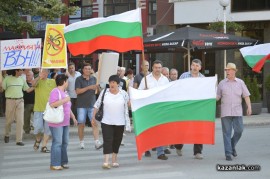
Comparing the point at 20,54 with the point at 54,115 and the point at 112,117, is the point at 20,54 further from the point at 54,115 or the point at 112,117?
the point at 112,117

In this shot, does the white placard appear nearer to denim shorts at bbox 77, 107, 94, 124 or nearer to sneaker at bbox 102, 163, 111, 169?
denim shorts at bbox 77, 107, 94, 124

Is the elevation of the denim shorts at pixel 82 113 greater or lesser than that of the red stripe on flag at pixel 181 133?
greater

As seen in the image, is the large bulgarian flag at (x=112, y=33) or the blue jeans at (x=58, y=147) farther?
the large bulgarian flag at (x=112, y=33)

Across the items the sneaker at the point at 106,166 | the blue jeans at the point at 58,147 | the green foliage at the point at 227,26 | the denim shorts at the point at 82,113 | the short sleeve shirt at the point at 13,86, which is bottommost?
the sneaker at the point at 106,166

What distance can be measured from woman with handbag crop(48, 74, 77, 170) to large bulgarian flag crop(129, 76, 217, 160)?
1268 mm

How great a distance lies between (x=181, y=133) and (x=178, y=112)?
0.42m

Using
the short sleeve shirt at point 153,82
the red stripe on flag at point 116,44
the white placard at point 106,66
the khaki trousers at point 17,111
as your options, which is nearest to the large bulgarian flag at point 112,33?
the red stripe on flag at point 116,44

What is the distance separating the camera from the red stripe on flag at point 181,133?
10.6 metres

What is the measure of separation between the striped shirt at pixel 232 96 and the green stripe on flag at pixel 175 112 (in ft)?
1.01

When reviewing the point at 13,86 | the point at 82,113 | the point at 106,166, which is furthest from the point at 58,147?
the point at 13,86

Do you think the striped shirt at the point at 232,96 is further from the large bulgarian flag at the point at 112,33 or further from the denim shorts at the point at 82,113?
the denim shorts at the point at 82,113

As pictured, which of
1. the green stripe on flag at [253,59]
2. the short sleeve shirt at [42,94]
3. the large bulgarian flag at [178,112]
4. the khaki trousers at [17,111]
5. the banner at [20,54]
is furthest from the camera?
the khaki trousers at [17,111]

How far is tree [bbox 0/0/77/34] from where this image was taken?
1925 centimetres

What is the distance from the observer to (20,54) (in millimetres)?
13086
